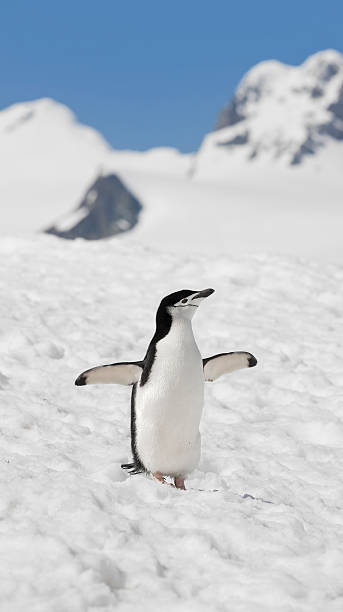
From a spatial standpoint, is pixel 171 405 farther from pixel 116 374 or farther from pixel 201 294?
pixel 201 294

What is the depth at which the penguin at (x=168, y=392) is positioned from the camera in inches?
188

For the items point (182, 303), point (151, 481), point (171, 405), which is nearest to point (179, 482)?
point (151, 481)

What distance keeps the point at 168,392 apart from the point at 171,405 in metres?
0.09

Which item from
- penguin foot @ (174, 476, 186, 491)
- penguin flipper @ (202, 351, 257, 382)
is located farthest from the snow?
penguin flipper @ (202, 351, 257, 382)

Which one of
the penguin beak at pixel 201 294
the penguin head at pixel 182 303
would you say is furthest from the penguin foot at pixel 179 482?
the penguin beak at pixel 201 294

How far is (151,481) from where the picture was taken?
453 centimetres

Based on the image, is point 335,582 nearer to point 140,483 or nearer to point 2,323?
point 140,483

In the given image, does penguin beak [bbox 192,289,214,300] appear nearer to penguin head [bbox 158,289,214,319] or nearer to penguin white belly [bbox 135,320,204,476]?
penguin head [bbox 158,289,214,319]

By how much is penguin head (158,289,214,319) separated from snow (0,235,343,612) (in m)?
1.09

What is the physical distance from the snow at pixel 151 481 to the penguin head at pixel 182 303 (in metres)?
1.09

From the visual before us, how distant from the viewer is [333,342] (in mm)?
9141

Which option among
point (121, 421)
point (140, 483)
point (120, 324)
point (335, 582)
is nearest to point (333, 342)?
point (120, 324)

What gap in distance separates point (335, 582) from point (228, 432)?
2.80 metres

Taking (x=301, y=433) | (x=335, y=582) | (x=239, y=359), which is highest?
(x=239, y=359)
